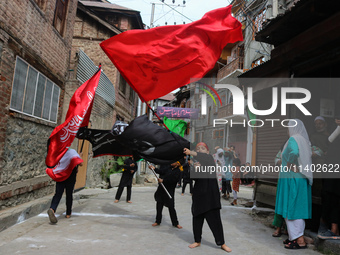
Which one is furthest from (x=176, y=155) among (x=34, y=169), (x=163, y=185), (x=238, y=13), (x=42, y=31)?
(x=238, y=13)

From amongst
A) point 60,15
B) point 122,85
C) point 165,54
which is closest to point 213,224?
point 165,54

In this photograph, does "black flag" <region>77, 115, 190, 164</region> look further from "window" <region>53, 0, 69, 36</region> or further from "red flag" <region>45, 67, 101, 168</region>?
"window" <region>53, 0, 69, 36</region>

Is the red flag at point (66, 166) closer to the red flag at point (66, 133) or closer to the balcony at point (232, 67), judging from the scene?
the red flag at point (66, 133)

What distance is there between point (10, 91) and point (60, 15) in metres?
4.18

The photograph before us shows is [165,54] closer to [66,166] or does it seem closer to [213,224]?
[213,224]

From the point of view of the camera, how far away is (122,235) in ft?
17.0

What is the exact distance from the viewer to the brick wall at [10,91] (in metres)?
5.88

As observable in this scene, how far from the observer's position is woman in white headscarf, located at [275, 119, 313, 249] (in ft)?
15.4

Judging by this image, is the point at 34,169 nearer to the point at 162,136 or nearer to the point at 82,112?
the point at 82,112

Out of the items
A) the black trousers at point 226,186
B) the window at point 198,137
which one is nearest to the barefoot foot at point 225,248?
the black trousers at point 226,186

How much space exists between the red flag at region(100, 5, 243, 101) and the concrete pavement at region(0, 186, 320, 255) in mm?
2619

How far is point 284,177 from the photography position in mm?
5055

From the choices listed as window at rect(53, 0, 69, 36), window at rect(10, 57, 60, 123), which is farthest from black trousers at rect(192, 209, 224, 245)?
window at rect(53, 0, 69, 36)

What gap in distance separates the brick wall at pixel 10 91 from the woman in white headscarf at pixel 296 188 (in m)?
5.76
